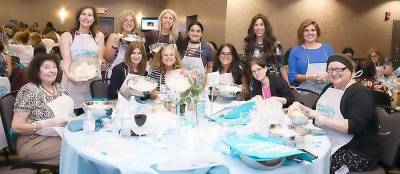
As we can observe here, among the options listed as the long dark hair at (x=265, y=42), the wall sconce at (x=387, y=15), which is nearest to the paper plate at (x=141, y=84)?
the long dark hair at (x=265, y=42)

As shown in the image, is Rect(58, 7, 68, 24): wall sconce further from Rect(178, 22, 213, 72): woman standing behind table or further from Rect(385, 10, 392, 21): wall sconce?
Rect(178, 22, 213, 72): woman standing behind table

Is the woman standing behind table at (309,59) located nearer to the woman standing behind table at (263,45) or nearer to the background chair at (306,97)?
the woman standing behind table at (263,45)

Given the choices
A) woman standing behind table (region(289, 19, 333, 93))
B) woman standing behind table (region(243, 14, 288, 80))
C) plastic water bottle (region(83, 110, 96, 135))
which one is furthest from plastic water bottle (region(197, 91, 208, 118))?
woman standing behind table (region(289, 19, 333, 93))

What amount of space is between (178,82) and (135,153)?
2.33 ft

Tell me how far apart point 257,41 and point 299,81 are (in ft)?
1.91

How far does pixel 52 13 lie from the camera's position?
44.3 feet

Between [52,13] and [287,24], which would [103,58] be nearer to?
[287,24]

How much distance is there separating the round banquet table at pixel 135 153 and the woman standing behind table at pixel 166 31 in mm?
2149

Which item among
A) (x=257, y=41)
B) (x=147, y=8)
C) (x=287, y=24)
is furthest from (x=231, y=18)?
(x=147, y=8)

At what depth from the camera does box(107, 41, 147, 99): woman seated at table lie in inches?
139

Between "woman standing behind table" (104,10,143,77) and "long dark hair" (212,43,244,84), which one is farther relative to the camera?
"woman standing behind table" (104,10,143,77)

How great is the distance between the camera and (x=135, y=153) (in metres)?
1.75

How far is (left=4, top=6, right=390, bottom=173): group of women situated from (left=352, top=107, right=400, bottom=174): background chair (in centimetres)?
14
